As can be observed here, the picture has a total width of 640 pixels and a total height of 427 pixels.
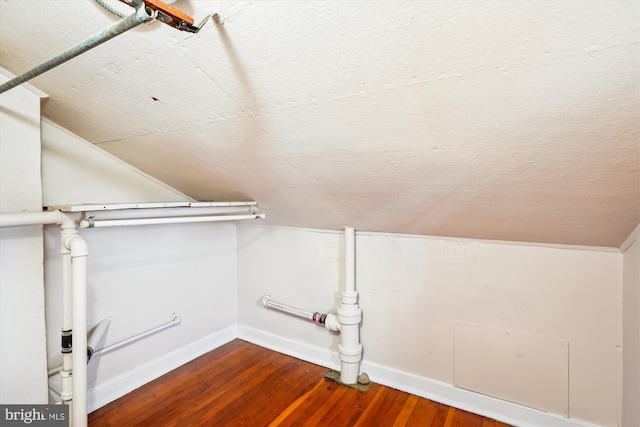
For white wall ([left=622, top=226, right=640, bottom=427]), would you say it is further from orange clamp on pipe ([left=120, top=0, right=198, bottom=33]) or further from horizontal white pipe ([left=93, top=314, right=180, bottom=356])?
horizontal white pipe ([left=93, top=314, right=180, bottom=356])

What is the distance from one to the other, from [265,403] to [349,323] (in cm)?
63

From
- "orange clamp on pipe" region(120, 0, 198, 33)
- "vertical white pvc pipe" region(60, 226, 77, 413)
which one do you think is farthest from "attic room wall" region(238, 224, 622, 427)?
"orange clamp on pipe" region(120, 0, 198, 33)

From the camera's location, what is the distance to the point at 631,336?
1.28 metres

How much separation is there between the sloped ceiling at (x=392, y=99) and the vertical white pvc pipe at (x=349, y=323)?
0.44 meters

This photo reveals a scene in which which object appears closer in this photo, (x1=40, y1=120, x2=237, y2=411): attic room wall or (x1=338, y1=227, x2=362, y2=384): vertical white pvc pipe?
(x1=40, y1=120, x2=237, y2=411): attic room wall

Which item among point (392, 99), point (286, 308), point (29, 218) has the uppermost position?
point (392, 99)

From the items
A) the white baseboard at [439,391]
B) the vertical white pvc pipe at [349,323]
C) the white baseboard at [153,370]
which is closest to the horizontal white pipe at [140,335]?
the white baseboard at [153,370]

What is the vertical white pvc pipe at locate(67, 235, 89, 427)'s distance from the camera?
3.97ft

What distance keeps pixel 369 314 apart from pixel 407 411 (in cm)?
54

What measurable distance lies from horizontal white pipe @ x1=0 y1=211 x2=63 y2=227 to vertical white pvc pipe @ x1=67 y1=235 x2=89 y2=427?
99 millimetres

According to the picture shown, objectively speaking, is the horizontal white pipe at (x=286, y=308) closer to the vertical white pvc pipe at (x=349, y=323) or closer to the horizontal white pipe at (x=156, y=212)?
the vertical white pvc pipe at (x=349, y=323)

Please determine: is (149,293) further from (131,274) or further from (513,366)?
(513,366)

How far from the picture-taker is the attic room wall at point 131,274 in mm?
1552

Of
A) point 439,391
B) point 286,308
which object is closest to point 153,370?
point 286,308
